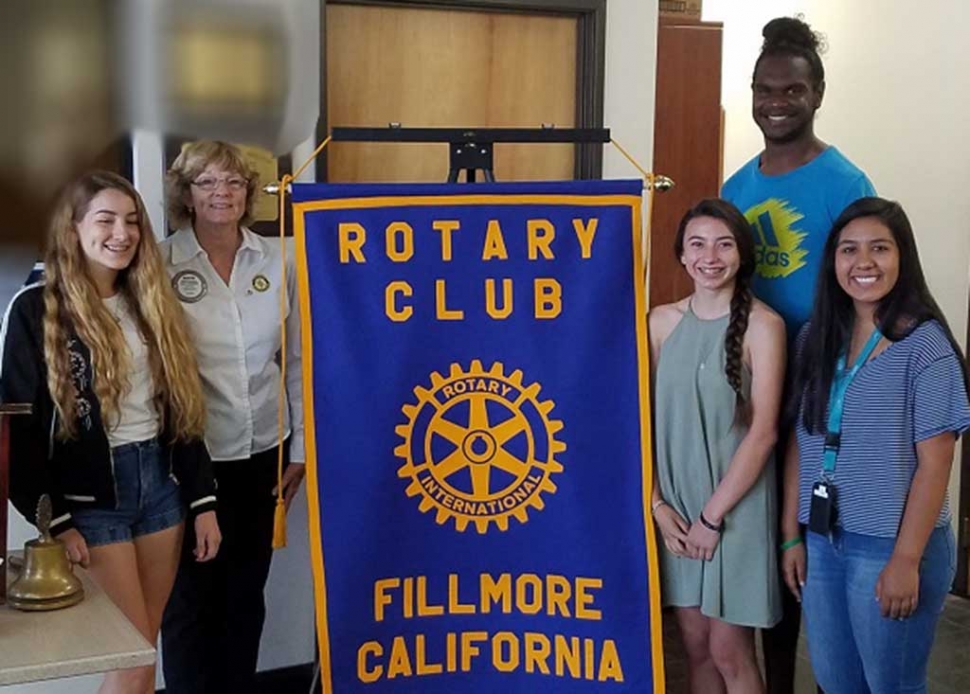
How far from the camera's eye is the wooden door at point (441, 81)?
308 centimetres

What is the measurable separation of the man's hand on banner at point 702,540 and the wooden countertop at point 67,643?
3.84ft

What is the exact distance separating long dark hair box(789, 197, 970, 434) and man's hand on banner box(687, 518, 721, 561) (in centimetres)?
29

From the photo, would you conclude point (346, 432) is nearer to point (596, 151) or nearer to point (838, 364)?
point (838, 364)

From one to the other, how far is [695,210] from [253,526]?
3.99 ft

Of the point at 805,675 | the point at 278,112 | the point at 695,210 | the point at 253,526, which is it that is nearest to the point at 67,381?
the point at 253,526

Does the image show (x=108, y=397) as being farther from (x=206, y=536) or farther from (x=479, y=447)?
(x=479, y=447)

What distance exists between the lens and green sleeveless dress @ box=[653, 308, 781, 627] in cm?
234

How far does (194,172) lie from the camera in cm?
246

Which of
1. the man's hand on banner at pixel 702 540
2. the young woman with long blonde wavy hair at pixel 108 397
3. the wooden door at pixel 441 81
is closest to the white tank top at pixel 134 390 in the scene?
the young woman with long blonde wavy hair at pixel 108 397

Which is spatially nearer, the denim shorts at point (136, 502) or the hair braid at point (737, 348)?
the denim shorts at point (136, 502)

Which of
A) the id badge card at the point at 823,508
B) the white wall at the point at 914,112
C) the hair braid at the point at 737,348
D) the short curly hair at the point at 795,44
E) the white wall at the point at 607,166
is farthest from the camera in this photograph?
the white wall at the point at 914,112

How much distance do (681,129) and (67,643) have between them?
273 centimetres

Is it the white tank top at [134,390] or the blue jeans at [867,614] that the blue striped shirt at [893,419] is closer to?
the blue jeans at [867,614]

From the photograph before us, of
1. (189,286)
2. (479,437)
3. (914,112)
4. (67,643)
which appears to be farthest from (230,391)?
(914,112)
